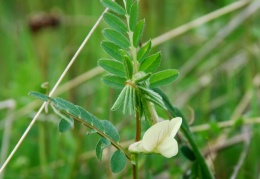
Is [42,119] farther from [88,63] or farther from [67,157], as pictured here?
[88,63]

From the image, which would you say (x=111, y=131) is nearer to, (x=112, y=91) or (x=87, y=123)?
(x=87, y=123)

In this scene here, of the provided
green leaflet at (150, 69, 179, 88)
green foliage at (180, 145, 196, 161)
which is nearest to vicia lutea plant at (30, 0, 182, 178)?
green leaflet at (150, 69, 179, 88)

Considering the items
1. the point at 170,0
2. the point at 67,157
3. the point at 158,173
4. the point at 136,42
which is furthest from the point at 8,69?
the point at 136,42

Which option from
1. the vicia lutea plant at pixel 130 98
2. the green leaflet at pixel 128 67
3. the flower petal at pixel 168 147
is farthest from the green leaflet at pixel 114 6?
the flower petal at pixel 168 147

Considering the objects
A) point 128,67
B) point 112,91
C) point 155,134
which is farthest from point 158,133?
point 112,91

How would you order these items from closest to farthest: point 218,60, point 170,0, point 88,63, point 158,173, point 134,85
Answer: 1. point 134,85
2. point 158,173
3. point 218,60
4. point 88,63
5. point 170,0

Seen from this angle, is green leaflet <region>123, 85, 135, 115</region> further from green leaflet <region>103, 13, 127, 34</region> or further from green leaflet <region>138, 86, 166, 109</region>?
green leaflet <region>103, 13, 127, 34</region>

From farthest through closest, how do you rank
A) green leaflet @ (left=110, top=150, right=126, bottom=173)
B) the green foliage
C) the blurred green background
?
the blurred green background
the green foliage
green leaflet @ (left=110, top=150, right=126, bottom=173)
